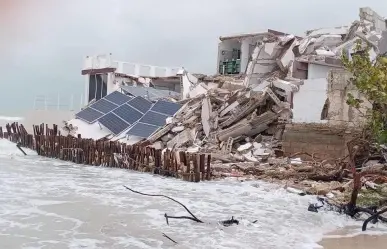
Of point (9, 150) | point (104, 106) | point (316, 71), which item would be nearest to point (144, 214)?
point (316, 71)

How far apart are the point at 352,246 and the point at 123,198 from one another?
5.94 meters

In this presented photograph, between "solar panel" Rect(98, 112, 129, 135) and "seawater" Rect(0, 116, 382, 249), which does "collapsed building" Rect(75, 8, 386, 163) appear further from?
"seawater" Rect(0, 116, 382, 249)

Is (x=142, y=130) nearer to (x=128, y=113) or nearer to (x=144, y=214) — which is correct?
(x=128, y=113)

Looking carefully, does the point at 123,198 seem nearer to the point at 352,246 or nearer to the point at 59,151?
the point at 352,246

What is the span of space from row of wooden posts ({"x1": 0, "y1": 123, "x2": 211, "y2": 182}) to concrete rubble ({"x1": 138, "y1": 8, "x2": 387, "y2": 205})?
4.41ft

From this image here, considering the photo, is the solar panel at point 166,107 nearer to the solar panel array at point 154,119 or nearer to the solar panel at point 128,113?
the solar panel array at point 154,119

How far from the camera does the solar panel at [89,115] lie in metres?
25.0

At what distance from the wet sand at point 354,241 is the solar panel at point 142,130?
1463 centimetres

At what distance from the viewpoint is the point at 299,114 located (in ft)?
58.9

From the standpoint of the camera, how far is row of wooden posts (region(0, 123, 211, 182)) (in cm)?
1482

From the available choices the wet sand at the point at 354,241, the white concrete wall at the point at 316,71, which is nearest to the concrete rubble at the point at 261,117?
the white concrete wall at the point at 316,71

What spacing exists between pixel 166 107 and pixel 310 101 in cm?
892

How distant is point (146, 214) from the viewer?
9805 millimetres

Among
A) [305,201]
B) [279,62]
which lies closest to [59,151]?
[305,201]
